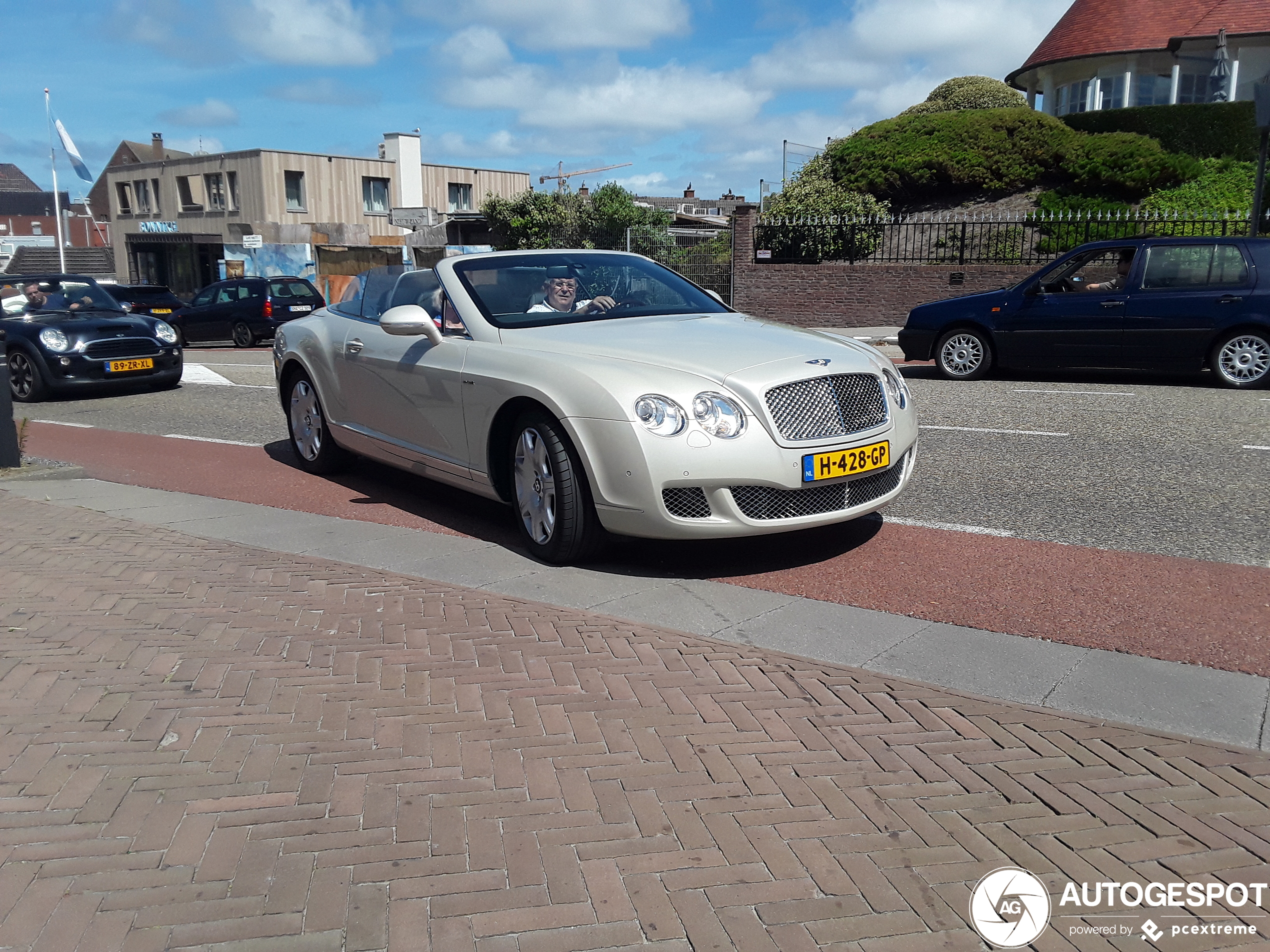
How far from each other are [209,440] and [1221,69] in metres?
33.0

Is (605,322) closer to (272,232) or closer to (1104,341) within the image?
(1104,341)

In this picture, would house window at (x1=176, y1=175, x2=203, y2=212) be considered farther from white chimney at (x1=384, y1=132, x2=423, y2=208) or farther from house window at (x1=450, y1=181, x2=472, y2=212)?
house window at (x1=450, y1=181, x2=472, y2=212)

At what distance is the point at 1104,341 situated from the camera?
11719mm

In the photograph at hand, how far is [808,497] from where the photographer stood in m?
5.02

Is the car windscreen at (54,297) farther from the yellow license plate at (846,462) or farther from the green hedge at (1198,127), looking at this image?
the green hedge at (1198,127)

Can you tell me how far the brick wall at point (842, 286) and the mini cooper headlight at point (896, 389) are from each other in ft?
55.9

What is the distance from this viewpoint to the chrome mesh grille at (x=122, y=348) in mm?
13141

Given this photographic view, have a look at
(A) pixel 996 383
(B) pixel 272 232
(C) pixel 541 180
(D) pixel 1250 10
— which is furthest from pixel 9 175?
Answer: (A) pixel 996 383

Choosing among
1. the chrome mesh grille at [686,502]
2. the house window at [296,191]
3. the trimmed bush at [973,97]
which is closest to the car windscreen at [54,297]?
the chrome mesh grille at [686,502]

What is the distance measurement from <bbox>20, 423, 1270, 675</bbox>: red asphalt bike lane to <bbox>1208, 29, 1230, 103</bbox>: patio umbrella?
105 ft

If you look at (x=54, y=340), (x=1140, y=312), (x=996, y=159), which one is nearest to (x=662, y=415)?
(x=1140, y=312)

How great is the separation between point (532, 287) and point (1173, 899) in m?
4.60

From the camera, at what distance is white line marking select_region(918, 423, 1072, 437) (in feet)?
28.6
